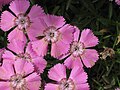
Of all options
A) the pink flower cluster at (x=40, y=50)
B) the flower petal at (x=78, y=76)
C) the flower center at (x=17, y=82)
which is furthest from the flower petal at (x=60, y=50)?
the flower center at (x=17, y=82)

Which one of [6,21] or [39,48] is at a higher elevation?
[6,21]

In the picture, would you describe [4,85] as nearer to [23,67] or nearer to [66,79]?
[23,67]

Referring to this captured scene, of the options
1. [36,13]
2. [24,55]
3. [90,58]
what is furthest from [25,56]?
[90,58]

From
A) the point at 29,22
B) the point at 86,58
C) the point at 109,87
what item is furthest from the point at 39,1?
the point at 109,87

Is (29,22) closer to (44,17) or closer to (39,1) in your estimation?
(44,17)

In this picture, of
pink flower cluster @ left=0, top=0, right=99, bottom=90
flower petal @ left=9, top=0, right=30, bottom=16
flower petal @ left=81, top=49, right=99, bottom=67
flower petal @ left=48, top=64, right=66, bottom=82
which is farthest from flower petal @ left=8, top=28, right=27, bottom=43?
flower petal @ left=81, top=49, right=99, bottom=67

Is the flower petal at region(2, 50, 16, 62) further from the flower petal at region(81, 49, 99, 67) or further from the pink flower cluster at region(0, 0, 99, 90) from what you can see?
the flower petal at region(81, 49, 99, 67)
